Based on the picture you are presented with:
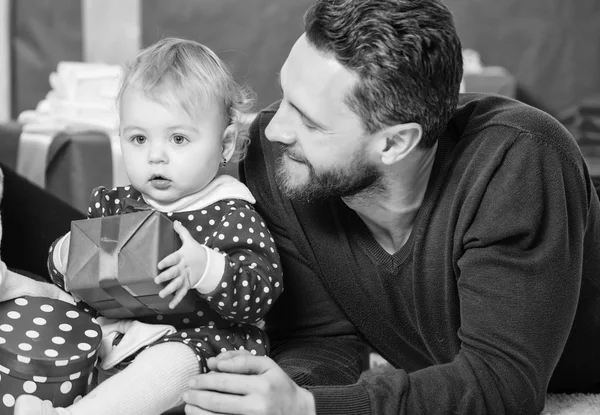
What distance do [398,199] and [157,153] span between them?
0.44m

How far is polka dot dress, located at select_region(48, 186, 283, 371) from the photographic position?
1.38m

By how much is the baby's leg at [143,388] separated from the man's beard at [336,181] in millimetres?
343

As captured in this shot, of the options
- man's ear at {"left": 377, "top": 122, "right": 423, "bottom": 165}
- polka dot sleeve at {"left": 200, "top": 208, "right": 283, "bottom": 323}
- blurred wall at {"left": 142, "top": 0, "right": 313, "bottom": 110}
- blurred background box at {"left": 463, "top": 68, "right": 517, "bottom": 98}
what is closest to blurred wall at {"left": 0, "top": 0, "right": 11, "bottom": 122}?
blurred wall at {"left": 142, "top": 0, "right": 313, "bottom": 110}

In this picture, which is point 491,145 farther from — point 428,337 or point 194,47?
point 194,47

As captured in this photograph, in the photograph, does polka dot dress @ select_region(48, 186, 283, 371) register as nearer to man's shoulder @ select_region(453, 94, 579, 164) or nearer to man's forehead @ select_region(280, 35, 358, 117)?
man's forehead @ select_region(280, 35, 358, 117)

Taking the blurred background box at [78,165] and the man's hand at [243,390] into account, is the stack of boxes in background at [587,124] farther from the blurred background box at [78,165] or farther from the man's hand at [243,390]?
the man's hand at [243,390]

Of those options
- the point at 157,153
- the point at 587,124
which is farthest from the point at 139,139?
the point at 587,124

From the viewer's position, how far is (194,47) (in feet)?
5.01

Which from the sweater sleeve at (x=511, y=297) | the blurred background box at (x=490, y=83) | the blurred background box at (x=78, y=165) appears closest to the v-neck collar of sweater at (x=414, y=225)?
the sweater sleeve at (x=511, y=297)

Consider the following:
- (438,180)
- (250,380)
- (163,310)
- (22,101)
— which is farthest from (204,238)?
(22,101)

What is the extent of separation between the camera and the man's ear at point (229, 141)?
152 cm

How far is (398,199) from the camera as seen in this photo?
1.55 m

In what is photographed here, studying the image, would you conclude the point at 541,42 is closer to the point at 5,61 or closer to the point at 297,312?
the point at 5,61

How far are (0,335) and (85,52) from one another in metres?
2.17
